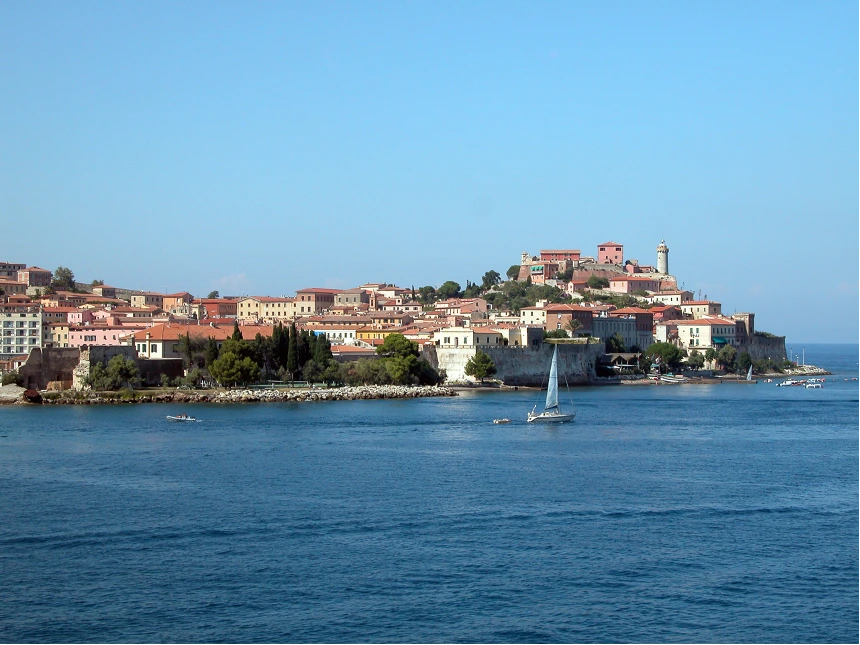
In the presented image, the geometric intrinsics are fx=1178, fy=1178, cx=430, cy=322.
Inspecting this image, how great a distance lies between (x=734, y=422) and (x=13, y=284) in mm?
41767

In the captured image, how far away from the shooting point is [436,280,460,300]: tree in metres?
67.8

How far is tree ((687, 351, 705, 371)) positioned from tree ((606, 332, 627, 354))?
3.38 metres

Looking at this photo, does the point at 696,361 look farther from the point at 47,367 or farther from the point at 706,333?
the point at 47,367

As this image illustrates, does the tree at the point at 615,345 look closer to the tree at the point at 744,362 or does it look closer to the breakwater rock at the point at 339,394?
the tree at the point at 744,362

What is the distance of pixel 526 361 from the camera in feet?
148

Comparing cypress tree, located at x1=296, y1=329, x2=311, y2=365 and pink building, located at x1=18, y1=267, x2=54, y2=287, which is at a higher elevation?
pink building, located at x1=18, y1=267, x2=54, y2=287

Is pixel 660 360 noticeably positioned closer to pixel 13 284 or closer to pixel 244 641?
pixel 13 284

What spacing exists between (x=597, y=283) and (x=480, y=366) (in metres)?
26.8

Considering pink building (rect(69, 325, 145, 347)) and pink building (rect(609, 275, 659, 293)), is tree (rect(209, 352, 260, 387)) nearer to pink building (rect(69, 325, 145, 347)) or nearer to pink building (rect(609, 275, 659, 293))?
pink building (rect(69, 325, 145, 347))

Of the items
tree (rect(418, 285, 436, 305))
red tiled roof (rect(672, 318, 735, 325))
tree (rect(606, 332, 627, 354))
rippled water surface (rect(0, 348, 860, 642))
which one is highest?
tree (rect(418, 285, 436, 305))

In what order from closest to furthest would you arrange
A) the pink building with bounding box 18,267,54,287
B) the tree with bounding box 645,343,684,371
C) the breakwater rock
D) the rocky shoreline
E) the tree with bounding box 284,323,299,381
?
the rocky shoreline → the breakwater rock → the tree with bounding box 284,323,299,381 → the tree with bounding box 645,343,684,371 → the pink building with bounding box 18,267,54,287

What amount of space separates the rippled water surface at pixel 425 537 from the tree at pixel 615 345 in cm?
2839

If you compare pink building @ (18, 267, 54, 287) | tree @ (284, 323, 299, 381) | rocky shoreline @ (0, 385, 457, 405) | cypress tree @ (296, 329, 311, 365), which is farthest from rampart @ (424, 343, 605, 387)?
pink building @ (18, 267, 54, 287)

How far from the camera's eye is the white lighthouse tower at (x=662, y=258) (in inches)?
3002
